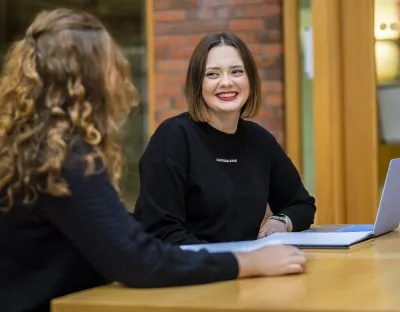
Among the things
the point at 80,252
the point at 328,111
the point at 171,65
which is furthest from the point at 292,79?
the point at 80,252

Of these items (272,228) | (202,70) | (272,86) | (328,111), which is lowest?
(272,228)

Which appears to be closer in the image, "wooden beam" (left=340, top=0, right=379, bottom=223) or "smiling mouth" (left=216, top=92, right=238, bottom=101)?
"smiling mouth" (left=216, top=92, right=238, bottom=101)

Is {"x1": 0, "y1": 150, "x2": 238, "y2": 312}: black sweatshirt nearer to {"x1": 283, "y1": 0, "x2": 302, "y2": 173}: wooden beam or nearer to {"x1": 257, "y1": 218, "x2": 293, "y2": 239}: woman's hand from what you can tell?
{"x1": 257, "y1": 218, "x2": 293, "y2": 239}: woman's hand

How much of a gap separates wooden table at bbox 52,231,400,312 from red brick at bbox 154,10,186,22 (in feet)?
9.91

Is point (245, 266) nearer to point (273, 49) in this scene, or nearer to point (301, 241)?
point (301, 241)

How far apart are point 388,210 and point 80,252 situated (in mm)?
1091

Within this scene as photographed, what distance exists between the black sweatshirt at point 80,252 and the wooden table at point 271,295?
0.12 ft

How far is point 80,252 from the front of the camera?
5.56ft

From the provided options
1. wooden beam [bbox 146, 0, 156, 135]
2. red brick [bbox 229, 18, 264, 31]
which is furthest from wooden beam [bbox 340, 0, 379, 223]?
wooden beam [bbox 146, 0, 156, 135]

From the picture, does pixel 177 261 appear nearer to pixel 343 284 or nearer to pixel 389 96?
pixel 343 284

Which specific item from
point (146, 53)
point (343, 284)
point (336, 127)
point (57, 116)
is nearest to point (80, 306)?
point (57, 116)

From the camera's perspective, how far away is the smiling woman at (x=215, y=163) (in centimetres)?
246

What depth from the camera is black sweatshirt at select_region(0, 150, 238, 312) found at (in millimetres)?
1602

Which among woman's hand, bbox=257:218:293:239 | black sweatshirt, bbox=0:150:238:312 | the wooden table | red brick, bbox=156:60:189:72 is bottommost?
woman's hand, bbox=257:218:293:239
